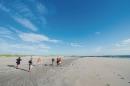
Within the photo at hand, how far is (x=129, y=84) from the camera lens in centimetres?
1067

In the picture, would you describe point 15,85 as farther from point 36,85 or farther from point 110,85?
point 110,85

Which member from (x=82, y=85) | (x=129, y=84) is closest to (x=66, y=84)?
(x=82, y=85)

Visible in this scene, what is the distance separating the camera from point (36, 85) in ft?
34.4

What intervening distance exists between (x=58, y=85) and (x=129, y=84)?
6.31 meters

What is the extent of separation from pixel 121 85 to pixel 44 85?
22.0 ft

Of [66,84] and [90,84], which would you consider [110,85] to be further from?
[66,84]

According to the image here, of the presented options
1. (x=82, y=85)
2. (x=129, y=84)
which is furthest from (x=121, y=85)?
(x=82, y=85)

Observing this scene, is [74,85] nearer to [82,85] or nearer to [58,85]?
[82,85]

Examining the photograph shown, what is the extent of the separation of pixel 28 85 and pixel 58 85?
2.59 m

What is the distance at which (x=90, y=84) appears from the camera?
416 inches

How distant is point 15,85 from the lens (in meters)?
10.4

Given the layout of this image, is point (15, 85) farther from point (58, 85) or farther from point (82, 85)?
point (82, 85)

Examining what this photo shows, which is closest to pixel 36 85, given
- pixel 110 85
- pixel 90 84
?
pixel 90 84

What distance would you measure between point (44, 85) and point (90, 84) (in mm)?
4040
